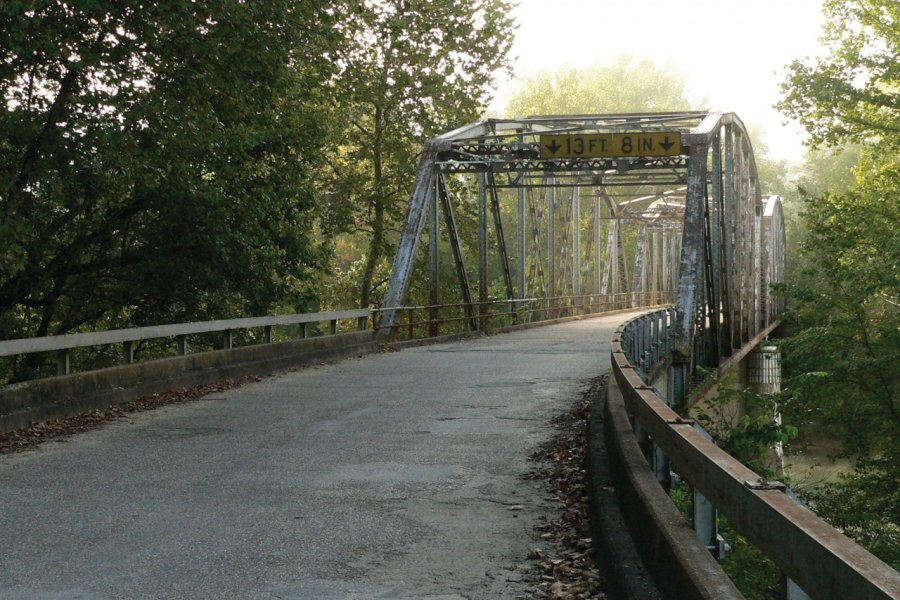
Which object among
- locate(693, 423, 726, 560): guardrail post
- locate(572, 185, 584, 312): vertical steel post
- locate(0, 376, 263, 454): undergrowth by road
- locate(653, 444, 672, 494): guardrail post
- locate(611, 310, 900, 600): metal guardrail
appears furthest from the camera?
locate(572, 185, 584, 312): vertical steel post

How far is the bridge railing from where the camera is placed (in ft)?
93.1

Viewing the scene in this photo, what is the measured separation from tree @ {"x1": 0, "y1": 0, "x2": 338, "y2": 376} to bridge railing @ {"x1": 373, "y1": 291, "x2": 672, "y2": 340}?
323 centimetres

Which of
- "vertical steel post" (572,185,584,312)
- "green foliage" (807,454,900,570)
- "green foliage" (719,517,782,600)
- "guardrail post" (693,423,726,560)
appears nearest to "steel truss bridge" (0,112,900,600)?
"guardrail post" (693,423,726,560)

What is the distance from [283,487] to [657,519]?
392 centimetres

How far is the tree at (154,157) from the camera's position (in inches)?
603

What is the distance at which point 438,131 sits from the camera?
1518 inches

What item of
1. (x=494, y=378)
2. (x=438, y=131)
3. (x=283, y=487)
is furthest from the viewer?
(x=438, y=131)

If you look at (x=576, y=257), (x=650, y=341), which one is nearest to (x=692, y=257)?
(x=650, y=341)

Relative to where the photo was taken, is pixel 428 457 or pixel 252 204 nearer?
pixel 428 457

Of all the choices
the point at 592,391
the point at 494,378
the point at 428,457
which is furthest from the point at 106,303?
the point at 428,457

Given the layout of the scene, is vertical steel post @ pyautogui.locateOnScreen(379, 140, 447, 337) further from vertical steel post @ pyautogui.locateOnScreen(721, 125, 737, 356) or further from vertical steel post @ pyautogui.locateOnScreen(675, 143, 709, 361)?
vertical steel post @ pyautogui.locateOnScreen(721, 125, 737, 356)

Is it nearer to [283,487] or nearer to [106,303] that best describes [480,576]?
[283,487]

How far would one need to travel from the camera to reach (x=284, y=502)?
780 cm

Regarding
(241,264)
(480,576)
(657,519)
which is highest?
(241,264)
